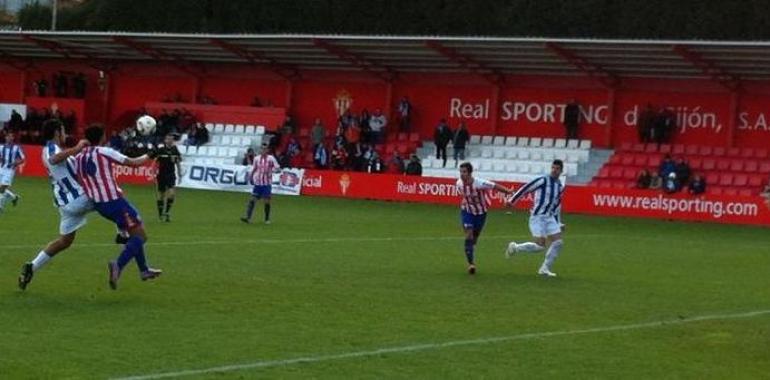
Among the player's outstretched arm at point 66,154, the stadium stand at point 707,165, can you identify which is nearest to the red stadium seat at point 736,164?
the stadium stand at point 707,165

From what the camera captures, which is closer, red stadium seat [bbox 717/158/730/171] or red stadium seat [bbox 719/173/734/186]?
red stadium seat [bbox 719/173/734/186]

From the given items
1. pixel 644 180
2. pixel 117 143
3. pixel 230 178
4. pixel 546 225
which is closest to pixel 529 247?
pixel 546 225

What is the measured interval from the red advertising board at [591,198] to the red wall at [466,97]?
775 centimetres

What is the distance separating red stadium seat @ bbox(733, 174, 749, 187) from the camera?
44.8 metres

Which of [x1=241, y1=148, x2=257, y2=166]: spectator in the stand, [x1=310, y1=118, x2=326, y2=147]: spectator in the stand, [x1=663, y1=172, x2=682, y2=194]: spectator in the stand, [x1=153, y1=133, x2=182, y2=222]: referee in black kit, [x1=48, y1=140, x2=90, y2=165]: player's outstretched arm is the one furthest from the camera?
[x1=310, y1=118, x2=326, y2=147]: spectator in the stand

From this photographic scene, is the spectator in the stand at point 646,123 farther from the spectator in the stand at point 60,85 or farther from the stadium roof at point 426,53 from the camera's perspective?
the spectator in the stand at point 60,85

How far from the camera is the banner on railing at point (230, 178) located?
4750cm

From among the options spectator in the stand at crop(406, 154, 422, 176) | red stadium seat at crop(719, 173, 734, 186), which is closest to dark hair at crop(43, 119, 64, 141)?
spectator in the stand at crop(406, 154, 422, 176)

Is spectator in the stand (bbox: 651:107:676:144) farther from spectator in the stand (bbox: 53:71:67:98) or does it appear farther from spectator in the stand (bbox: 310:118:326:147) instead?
spectator in the stand (bbox: 53:71:67:98)

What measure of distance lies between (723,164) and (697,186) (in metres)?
3.29

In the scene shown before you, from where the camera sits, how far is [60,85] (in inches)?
2355

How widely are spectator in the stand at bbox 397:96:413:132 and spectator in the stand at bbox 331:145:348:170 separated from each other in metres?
3.65

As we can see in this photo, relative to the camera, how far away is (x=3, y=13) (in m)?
100

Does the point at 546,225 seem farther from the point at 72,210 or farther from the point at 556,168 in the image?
the point at 72,210
